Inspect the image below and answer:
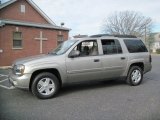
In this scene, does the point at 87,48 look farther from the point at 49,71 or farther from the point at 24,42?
the point at 24,42

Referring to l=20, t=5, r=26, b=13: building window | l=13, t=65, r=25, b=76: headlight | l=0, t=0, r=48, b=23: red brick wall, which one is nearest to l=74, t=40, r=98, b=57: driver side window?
l=13, t=65, r=25, b=76: headlight

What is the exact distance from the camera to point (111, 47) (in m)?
7.85

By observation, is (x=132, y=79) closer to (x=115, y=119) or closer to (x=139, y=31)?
(x=115, y=119)

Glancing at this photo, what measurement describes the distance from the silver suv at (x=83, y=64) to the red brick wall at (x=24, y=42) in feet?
32.9

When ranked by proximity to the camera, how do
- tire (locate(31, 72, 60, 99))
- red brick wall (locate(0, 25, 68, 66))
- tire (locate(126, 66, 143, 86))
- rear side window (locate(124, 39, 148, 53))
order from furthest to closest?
1. red brick wall (locate(0, 25, 68, 66))
2. rear side window (locate(124, 39, 148, 53))
3. tire (locate(126, 66, 143, 86))
4. tire (locate(31, 72, 60, 99))

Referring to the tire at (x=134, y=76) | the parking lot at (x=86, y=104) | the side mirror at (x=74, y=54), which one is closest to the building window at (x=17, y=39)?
the parking lot at (x=86, y=104)

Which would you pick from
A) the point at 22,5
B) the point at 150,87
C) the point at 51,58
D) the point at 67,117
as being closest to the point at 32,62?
the point at 51,58

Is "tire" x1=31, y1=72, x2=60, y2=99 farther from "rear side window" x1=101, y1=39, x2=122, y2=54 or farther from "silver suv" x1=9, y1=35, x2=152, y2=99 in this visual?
"rear side window" x1=101, y1=39, x2=122, y2=54

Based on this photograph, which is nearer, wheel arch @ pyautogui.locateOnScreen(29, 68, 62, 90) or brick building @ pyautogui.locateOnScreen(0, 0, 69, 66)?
wheel arch @ pyautogui.locateOnScreen(29, 68, 62, 90)

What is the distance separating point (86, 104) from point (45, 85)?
4.76 ft

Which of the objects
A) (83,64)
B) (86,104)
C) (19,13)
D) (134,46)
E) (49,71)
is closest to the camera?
(86,104)

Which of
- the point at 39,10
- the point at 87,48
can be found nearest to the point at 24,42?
the point at 39,10

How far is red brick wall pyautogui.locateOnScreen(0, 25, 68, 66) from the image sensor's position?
1638 cm

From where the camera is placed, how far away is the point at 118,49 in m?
7.98
